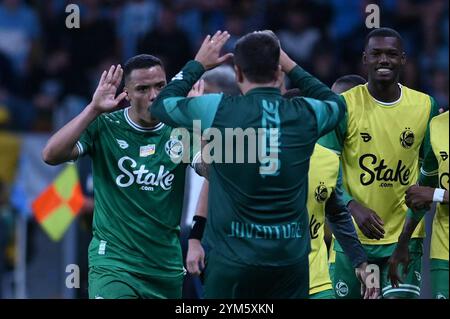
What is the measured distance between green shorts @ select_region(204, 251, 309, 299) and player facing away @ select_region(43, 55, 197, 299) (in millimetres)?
1194

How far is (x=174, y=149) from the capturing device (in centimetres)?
840

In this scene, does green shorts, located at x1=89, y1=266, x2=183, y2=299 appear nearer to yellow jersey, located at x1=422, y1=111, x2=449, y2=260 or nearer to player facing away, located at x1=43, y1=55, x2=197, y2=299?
player facing away, located at x1=43, y1=55, x2=197, y2=299

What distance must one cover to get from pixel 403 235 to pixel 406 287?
2.13 feet

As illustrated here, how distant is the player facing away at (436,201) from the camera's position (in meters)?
8.00

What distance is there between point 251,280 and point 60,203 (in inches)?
275

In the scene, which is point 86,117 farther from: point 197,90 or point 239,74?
point 239,74

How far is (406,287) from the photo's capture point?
8984mm

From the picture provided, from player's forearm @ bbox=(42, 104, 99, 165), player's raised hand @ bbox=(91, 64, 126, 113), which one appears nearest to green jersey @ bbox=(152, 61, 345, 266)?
player's raised hand @ bbox=(91, 64, 126, 113)

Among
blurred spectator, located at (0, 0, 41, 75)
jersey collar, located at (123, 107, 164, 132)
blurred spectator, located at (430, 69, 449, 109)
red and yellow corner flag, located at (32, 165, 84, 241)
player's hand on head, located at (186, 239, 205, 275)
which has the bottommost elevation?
player's hand on head, located at (186, 239, 205, 275)

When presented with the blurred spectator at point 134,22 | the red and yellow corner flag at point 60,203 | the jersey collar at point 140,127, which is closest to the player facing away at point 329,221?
the jersey collar at point 140,127

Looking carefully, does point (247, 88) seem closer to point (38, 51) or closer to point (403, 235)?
point (403, 235)

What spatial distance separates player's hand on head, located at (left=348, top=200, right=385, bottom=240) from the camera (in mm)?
8523

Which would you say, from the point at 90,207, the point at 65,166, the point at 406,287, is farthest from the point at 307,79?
the point at 65,166

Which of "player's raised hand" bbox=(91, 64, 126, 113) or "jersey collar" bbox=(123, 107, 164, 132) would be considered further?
"jersey collar" bbox=(123, 107, 164, 132)
